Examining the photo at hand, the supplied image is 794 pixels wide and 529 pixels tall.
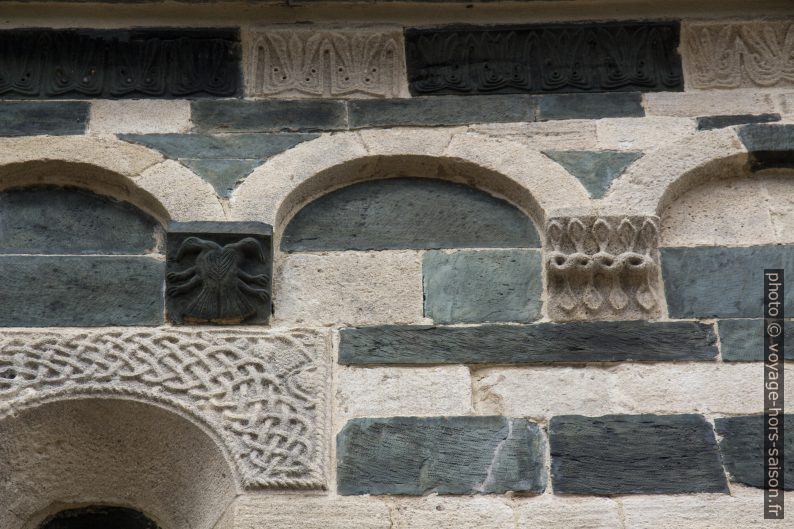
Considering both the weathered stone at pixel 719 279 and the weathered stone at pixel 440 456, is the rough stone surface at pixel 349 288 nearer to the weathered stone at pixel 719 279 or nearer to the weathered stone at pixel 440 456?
the weathered stone at pixel 440 456

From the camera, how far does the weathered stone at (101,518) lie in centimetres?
516

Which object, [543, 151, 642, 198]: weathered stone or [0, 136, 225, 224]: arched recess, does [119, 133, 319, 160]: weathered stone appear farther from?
[543, 151, 642, 198]: weathered stone

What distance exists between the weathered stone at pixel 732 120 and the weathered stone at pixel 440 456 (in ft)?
4.90

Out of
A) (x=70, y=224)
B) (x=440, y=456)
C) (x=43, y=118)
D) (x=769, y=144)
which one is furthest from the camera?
(x=43, y=118)

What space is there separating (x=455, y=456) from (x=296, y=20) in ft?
6.65

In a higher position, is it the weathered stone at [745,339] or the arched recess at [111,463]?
the weathered stone at [745,339]

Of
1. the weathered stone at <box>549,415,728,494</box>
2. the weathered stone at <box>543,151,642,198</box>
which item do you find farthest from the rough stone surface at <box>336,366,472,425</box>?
the weathered stone at <box>543,151,642,198</box>

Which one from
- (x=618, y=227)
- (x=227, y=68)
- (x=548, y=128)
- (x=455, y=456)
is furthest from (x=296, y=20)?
(x=455, y=456)

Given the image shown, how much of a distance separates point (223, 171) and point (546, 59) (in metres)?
1.35

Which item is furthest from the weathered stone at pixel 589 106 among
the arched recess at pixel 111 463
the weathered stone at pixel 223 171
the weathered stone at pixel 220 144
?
the arched recess at pixel 111 463

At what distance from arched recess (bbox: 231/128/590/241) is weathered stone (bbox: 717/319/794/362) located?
0.67 meters

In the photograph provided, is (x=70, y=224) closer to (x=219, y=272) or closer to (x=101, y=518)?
(x=219, y=272)

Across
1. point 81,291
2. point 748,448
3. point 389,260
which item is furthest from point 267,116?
point 748,448

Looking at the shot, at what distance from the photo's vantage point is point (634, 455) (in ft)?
15.8
